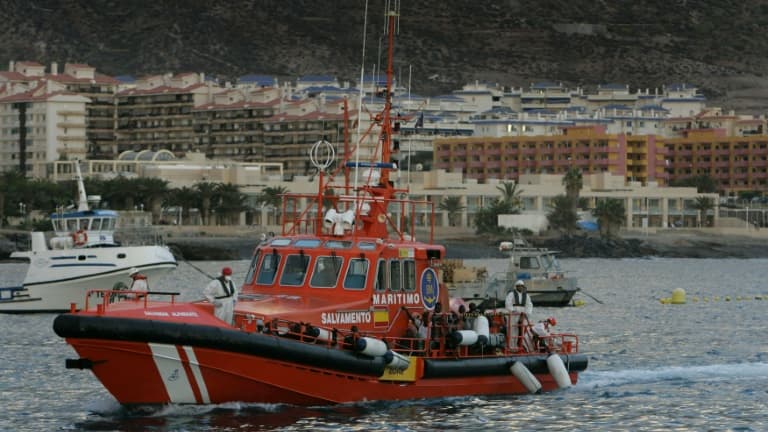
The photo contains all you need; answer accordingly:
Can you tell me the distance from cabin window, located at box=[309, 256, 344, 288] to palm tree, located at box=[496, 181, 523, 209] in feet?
476

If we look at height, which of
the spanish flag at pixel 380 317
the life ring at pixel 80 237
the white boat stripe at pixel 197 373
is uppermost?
the life ring at pixel 80 237

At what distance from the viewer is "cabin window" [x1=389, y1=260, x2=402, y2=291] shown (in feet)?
106

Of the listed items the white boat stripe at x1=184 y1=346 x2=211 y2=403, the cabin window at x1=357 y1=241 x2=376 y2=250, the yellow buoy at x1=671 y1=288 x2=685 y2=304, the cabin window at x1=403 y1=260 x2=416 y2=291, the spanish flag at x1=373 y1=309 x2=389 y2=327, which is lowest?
the yellow buoy at x1=671 y1=288 x2=685 y2=304

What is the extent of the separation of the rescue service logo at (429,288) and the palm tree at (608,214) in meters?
145

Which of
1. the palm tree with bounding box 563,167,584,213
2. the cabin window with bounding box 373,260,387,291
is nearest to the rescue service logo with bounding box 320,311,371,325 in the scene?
the cabin window with bounding box 373,260,387,291

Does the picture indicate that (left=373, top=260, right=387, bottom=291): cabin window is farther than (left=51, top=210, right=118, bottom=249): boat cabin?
No

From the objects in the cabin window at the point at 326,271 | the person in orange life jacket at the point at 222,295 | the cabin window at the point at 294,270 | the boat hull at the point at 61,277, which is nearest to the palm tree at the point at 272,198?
the boat hull at the point at 61,277

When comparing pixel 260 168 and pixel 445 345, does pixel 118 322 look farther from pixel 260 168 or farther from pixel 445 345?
pixel 260 168

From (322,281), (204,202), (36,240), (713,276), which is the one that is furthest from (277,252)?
(204,202)

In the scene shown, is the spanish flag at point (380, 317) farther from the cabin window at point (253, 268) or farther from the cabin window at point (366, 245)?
the cabin window at point (253, 268)

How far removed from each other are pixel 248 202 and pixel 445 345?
479 ft

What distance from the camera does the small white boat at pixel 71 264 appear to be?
6275 cm

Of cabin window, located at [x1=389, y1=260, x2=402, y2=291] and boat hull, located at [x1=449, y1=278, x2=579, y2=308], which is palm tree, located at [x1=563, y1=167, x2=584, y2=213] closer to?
boat hull, located at [x1=449, y1=278, x2=579, y2=308]

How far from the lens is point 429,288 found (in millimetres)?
33250
